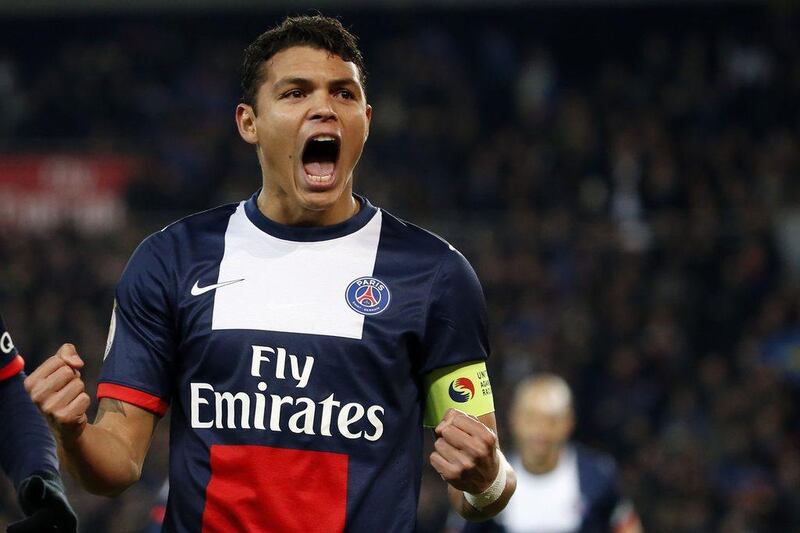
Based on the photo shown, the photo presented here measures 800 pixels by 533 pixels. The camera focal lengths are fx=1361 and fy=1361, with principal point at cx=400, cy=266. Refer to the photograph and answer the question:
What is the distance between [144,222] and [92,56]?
5.19 metres

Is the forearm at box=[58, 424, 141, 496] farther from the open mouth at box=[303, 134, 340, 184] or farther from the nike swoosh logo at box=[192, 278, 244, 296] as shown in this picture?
the open mouth at box=[303, 134, 340, 184]

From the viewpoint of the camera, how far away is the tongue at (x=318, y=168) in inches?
130

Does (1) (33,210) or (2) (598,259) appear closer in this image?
(2) (598,259)

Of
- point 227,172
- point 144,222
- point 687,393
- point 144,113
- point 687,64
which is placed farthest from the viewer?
point 144,113

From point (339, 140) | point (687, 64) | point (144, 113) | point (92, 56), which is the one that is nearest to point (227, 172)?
point (144, 113)

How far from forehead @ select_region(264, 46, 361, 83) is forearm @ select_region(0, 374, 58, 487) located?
105 cm

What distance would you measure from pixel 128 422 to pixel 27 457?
358 mm

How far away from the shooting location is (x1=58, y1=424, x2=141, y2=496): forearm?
119 inches

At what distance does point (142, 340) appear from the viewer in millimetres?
3229

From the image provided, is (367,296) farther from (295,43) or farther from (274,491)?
(295,43)

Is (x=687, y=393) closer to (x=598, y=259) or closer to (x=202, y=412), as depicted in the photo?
(x=598, y=259)

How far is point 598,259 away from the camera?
11.7 m

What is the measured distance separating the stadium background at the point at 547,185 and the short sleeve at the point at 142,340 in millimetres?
6484

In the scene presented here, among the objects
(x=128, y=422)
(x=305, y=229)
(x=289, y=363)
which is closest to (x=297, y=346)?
(x=289, y=363)
